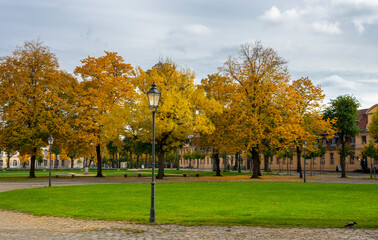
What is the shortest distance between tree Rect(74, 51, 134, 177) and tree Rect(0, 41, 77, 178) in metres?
2.00

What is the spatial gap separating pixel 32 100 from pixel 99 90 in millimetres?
7586

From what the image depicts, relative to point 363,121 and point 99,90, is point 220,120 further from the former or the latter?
point 363,121

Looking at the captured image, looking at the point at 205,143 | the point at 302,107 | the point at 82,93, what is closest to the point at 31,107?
the point at 82,93

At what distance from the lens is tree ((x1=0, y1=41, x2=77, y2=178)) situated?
130 feet

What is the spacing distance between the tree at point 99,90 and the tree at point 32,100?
6.55 ft

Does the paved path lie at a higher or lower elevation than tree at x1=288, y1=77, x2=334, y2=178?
lower

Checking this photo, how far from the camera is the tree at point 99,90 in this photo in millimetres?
43094

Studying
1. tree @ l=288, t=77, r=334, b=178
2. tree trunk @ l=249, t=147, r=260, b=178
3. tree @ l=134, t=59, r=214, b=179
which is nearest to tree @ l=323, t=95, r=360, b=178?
tree @ l=288, t=77, r=334, b=178

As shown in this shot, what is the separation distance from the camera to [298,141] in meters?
45.0

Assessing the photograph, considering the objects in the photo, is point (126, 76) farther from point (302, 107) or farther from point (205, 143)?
point (302, 107)

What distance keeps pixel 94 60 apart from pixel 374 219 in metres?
38.9

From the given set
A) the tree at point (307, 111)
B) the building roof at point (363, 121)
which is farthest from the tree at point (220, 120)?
the building roof at point (363, 121)

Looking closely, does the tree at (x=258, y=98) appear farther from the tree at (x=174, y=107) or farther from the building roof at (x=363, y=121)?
the building roof at (x=363, y=121)

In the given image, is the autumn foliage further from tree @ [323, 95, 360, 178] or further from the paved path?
the paved path
